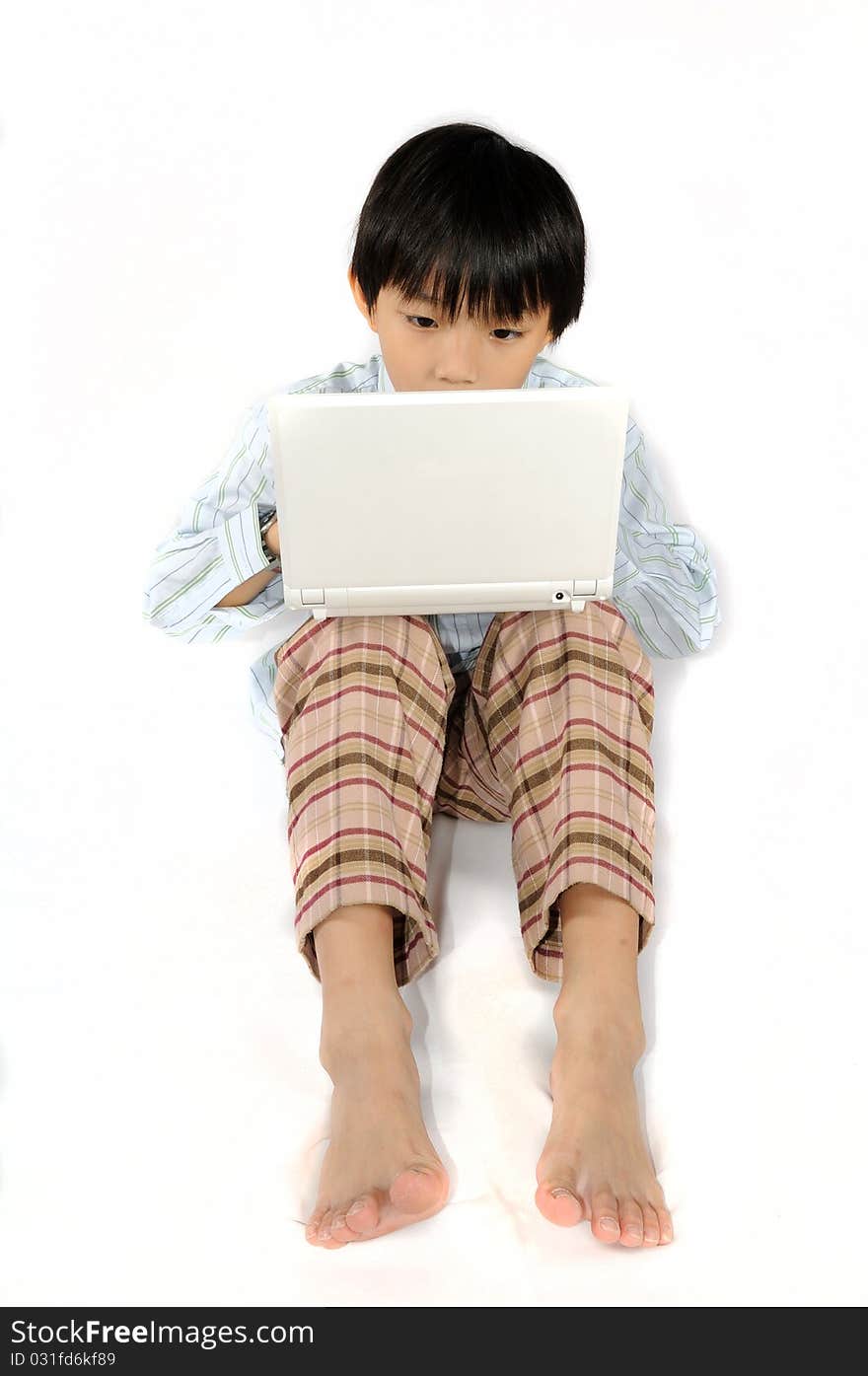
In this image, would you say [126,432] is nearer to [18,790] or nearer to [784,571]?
[18,790]

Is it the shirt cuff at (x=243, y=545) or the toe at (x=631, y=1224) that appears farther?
the shirt cuff at (x=243, y=545)

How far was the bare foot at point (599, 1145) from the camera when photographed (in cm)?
106

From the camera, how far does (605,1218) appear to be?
1054 mm

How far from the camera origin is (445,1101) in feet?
3.88

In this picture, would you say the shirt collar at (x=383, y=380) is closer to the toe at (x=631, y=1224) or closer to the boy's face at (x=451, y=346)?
the boy's face at (x=451, y=346)

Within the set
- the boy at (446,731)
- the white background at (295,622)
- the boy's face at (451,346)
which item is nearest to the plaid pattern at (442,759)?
the boy at (446,731)

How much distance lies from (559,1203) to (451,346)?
70 cm

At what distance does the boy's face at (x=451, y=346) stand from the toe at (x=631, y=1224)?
67 cm

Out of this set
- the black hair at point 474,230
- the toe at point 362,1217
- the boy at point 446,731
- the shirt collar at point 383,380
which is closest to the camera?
the toe at point 362,1217

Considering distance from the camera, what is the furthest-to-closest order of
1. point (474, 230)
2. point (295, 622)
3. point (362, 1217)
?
1. point (295, 622)
2. point (474, 230)
3. point (362, 1217)

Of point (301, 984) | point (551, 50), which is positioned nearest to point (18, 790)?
point (301, 984)

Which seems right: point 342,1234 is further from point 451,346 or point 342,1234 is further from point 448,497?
point 451,346

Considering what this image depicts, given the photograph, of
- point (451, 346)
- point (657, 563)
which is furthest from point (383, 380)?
point (657, 563)

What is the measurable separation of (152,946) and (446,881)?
28 cm
